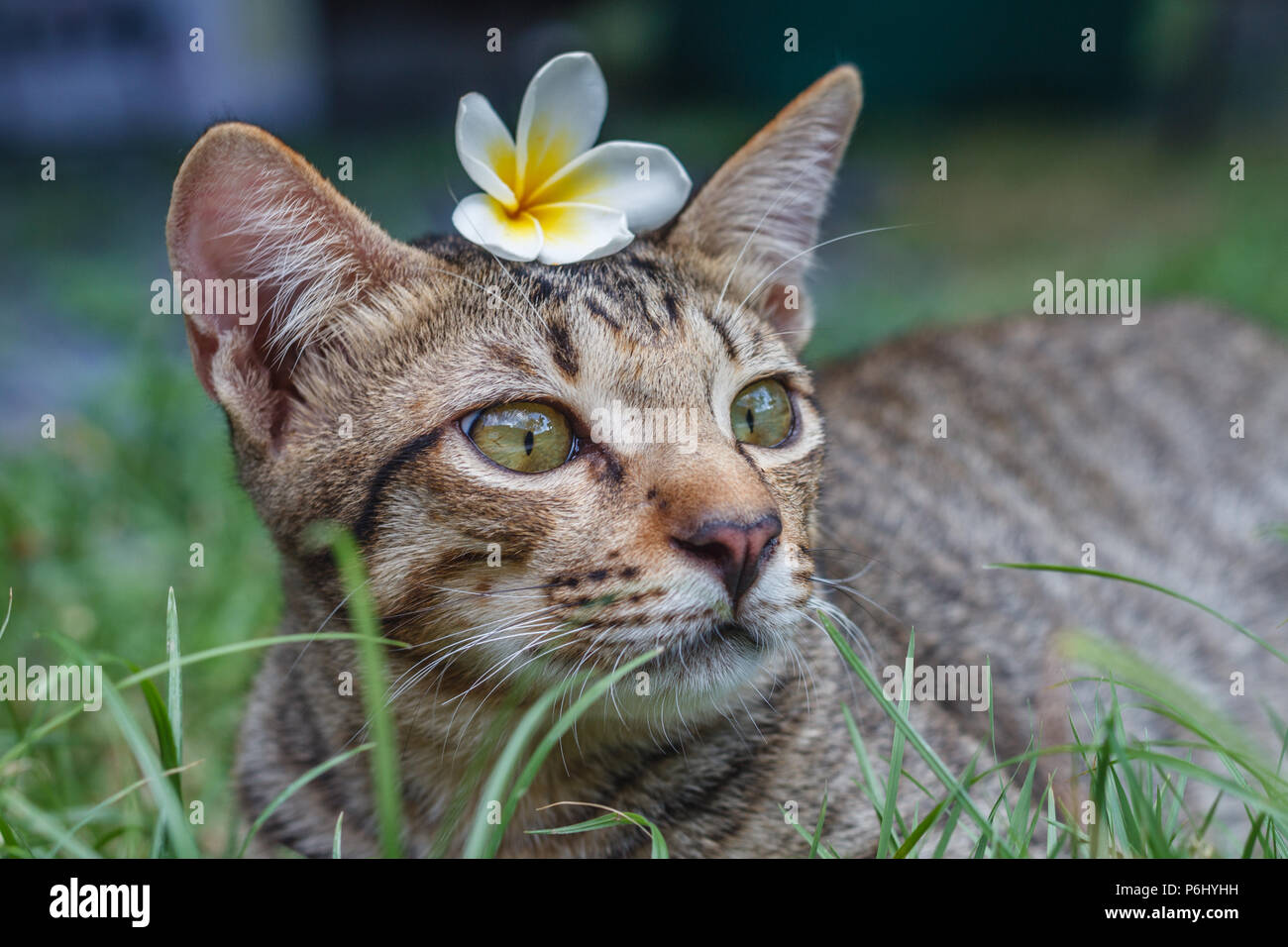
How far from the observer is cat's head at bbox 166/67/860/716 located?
72.4 inches

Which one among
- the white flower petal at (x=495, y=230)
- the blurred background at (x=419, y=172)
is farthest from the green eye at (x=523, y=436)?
the blurred background at (x=419, y=172)

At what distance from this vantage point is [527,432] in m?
2.02

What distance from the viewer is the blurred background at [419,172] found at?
12.9 feet

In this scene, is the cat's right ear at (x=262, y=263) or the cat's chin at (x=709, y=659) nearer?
the cat's chin at (x=709, y=659)

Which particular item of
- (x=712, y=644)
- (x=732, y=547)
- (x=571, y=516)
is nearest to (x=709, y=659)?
(x=712, y=644)

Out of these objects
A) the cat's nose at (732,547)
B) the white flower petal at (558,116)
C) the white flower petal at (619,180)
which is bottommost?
the cat's nose at (732,547)

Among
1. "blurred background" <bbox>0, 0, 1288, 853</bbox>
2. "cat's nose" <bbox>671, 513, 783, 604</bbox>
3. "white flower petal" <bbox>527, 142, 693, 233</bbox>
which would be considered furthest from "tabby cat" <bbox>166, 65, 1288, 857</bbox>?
"blurred background" <bbox>0, 0, 1288, 853</bbox>

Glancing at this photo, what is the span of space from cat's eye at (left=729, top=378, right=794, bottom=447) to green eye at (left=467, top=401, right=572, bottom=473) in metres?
0.37

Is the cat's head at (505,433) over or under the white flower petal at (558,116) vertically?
under

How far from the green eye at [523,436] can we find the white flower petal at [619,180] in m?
0.45

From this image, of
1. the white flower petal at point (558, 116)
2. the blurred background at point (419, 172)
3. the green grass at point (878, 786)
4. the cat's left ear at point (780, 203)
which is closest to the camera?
the green grass at point (878, 786)

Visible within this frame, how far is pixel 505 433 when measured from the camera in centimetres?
202

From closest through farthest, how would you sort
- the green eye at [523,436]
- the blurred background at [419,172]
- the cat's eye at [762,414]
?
the green eye at [523,436], the cat's eye at [762,414], the blurred background at [419,172]

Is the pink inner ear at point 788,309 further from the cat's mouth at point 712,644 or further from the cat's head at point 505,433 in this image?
the cat's mouth at point 712,644
